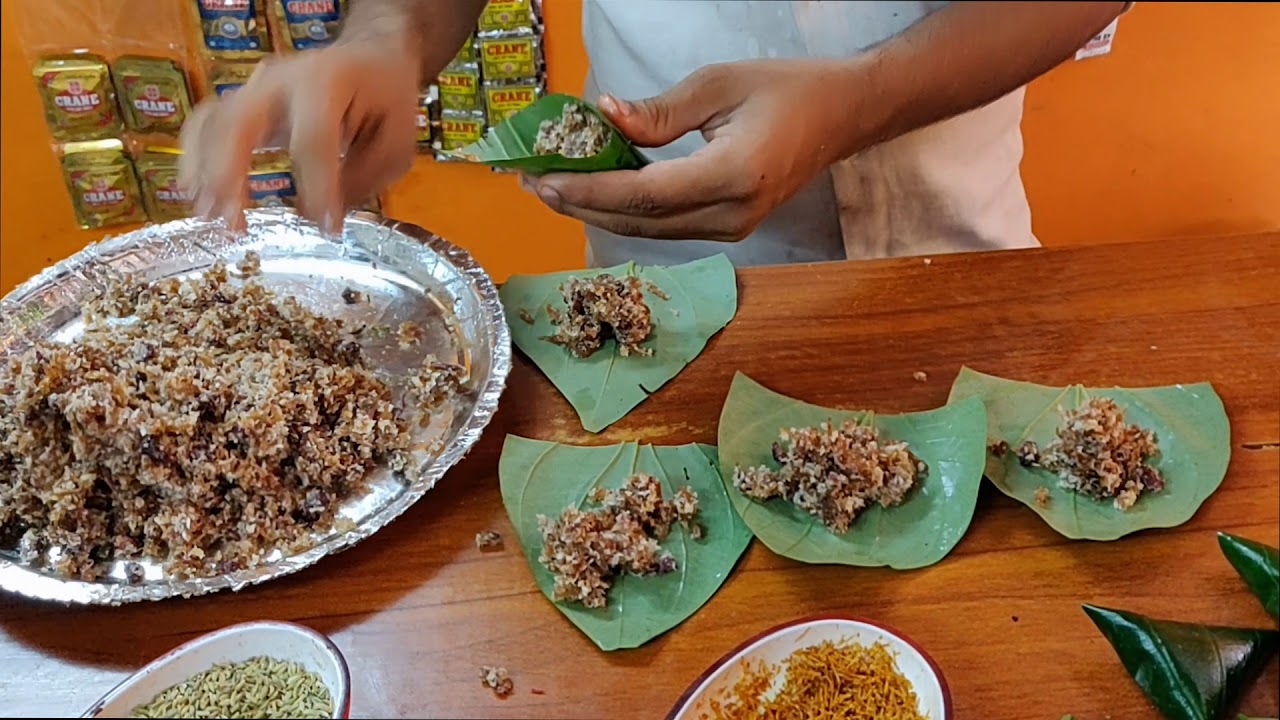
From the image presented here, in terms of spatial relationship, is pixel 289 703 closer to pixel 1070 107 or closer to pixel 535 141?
pixel 535 141

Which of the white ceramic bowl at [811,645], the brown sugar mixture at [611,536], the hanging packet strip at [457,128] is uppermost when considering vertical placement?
the hanging packet strip at [457,128]

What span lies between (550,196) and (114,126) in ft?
4.82

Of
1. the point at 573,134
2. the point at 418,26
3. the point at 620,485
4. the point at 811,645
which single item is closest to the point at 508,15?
A: the point at 418,26

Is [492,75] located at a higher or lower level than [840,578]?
higher

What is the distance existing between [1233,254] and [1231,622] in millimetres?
549

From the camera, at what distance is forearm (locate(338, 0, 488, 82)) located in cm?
119

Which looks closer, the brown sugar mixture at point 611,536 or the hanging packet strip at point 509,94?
the brown sugar mixture at point 611,536

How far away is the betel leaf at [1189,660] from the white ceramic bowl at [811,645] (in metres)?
0.16

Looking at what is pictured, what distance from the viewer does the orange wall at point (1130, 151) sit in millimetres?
662

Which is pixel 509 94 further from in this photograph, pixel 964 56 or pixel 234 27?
pixel 964 56

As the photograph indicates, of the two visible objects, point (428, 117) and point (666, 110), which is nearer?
point (666, 110)

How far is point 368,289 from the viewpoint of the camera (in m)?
1.26

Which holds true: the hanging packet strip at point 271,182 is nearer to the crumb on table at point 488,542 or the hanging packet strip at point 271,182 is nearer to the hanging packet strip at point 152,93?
the crumb on table at point 488,542

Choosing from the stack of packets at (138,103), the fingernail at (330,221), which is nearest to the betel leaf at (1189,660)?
the fingernail at (330,221)
